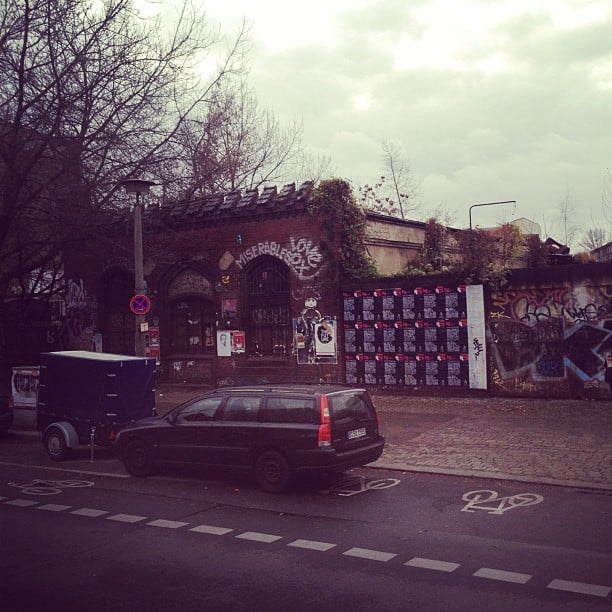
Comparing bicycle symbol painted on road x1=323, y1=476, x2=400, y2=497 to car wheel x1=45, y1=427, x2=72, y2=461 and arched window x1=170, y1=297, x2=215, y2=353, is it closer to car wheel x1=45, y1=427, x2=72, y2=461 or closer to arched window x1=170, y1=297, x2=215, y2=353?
car wheel x1=45, y1=427, x2=72, y2=461

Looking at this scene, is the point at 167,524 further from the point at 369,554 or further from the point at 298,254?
the point at 298,254

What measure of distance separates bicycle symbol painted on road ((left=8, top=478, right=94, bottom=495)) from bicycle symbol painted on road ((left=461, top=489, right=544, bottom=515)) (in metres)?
5.99

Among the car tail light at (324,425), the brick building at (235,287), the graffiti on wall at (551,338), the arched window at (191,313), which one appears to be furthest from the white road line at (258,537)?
the arched window at (191,313)

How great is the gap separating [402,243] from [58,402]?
1260 cm

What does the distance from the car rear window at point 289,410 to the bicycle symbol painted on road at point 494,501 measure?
2.47 metres

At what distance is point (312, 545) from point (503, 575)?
2.11 metres

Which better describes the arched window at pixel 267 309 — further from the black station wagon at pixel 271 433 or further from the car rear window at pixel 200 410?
the black station wagon at pixel 271 433

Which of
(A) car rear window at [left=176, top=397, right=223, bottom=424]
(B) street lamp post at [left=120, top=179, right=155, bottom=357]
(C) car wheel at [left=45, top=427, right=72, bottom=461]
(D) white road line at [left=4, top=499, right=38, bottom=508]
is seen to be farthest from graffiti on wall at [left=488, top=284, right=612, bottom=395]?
(D) white road line at [left=4, top=499, right=38, bottom=508]

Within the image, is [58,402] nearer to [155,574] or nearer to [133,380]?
[133,380]

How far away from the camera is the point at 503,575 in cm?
640

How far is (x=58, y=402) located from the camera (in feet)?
46.1

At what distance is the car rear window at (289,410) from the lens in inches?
402

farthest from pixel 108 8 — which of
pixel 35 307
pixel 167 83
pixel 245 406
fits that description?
pixel 35 307

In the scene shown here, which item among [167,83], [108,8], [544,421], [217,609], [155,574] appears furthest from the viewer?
[167,83]
